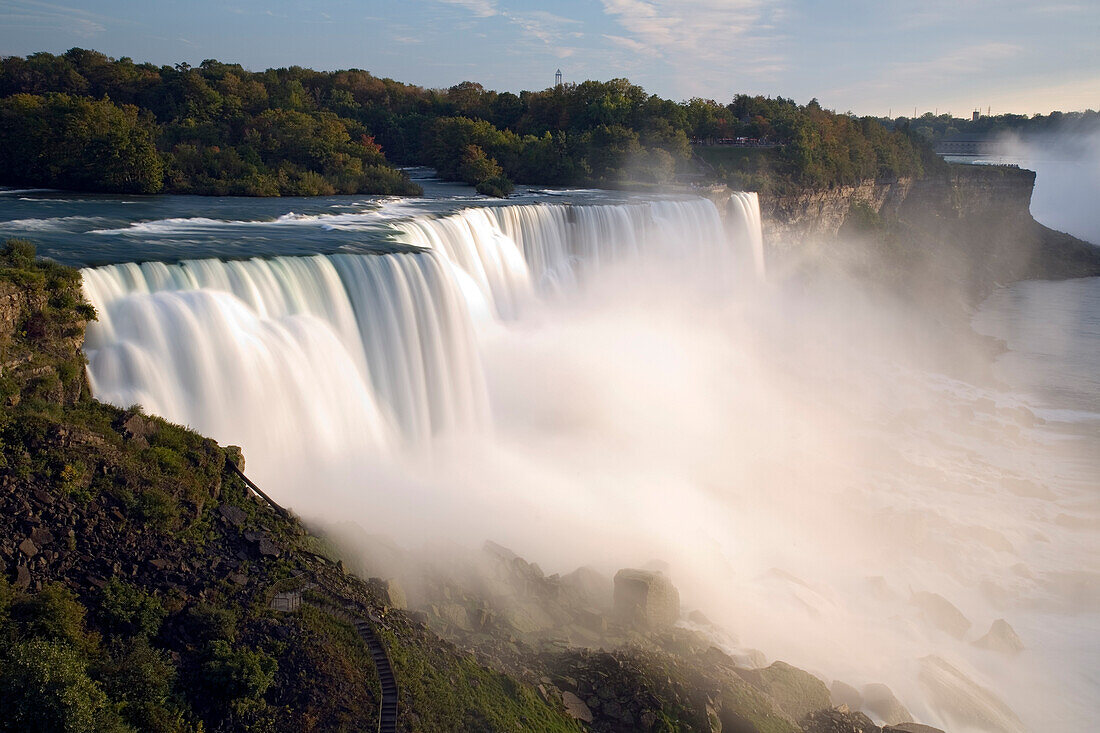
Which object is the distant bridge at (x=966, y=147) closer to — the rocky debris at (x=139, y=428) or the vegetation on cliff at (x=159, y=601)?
the rocky debris at (x=139, y=428)

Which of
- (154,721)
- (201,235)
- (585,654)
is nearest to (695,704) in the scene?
(585,654)

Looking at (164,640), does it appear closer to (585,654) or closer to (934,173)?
(585,654)

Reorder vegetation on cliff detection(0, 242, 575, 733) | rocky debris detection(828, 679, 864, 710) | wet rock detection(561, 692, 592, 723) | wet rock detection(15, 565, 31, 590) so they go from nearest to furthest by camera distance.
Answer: vegetation on cliff detection(0, 242, 575, 733) → wet rock detection(15, 565, 31, 590) → wet rock detection(561, 692, 592, 723) → rocky debris detection(828, 679, 864, 710)

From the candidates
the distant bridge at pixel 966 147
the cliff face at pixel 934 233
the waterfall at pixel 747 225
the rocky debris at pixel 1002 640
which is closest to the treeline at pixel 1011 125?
the distant bridge at pixel 966 147

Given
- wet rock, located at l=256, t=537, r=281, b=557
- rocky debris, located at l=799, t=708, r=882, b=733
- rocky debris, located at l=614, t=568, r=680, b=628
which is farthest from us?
rocky debris, located at l=614, t=568, r=680, b=628

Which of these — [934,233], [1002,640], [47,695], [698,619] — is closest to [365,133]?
[934,233]


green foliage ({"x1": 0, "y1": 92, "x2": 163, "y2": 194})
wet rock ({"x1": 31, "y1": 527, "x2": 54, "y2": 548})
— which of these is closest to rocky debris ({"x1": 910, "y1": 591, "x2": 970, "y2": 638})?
wet rock ({"x1": 31, "y1": 527, "x2": 54, "y2": 548})

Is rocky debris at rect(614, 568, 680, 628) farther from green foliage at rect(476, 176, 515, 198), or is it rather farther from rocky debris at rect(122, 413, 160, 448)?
green foliage at rect(476, 176, 515, 198)
